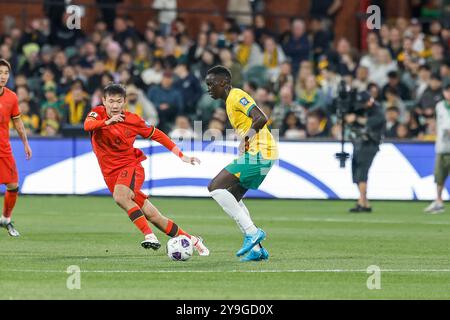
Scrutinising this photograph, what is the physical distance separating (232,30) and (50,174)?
691cm

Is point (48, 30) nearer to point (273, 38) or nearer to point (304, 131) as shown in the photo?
point (273, 38)

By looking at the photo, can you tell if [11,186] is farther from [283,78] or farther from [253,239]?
[283,78]

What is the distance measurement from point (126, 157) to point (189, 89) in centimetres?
1344

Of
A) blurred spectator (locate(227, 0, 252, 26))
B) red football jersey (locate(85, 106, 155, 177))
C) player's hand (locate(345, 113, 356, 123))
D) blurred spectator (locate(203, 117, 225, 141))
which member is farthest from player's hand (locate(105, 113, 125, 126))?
blurred spectator (locate(227, 0, 252, 26))

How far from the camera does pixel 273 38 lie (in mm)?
30250

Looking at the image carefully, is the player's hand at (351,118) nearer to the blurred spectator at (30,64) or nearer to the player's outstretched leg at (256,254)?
the blurred spectator at (30,64)

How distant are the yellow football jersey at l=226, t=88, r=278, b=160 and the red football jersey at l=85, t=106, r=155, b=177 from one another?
3.45ft

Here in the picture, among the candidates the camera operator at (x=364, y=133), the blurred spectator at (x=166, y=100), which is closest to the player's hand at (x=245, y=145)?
the camera operator at (x=364, y=133)

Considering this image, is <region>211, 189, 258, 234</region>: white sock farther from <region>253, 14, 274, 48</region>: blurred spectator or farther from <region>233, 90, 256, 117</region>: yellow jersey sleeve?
<region>253, 14, 274, 48</region>: blurred spectator

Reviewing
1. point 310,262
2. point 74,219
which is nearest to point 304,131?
point 74,219

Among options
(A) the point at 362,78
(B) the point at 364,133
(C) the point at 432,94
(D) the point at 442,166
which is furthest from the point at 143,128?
(C) the point at 432,94

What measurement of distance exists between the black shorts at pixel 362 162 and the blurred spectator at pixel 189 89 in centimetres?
578

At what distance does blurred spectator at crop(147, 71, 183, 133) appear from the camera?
27703 millimetres

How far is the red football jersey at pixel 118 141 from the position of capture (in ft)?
48.5
